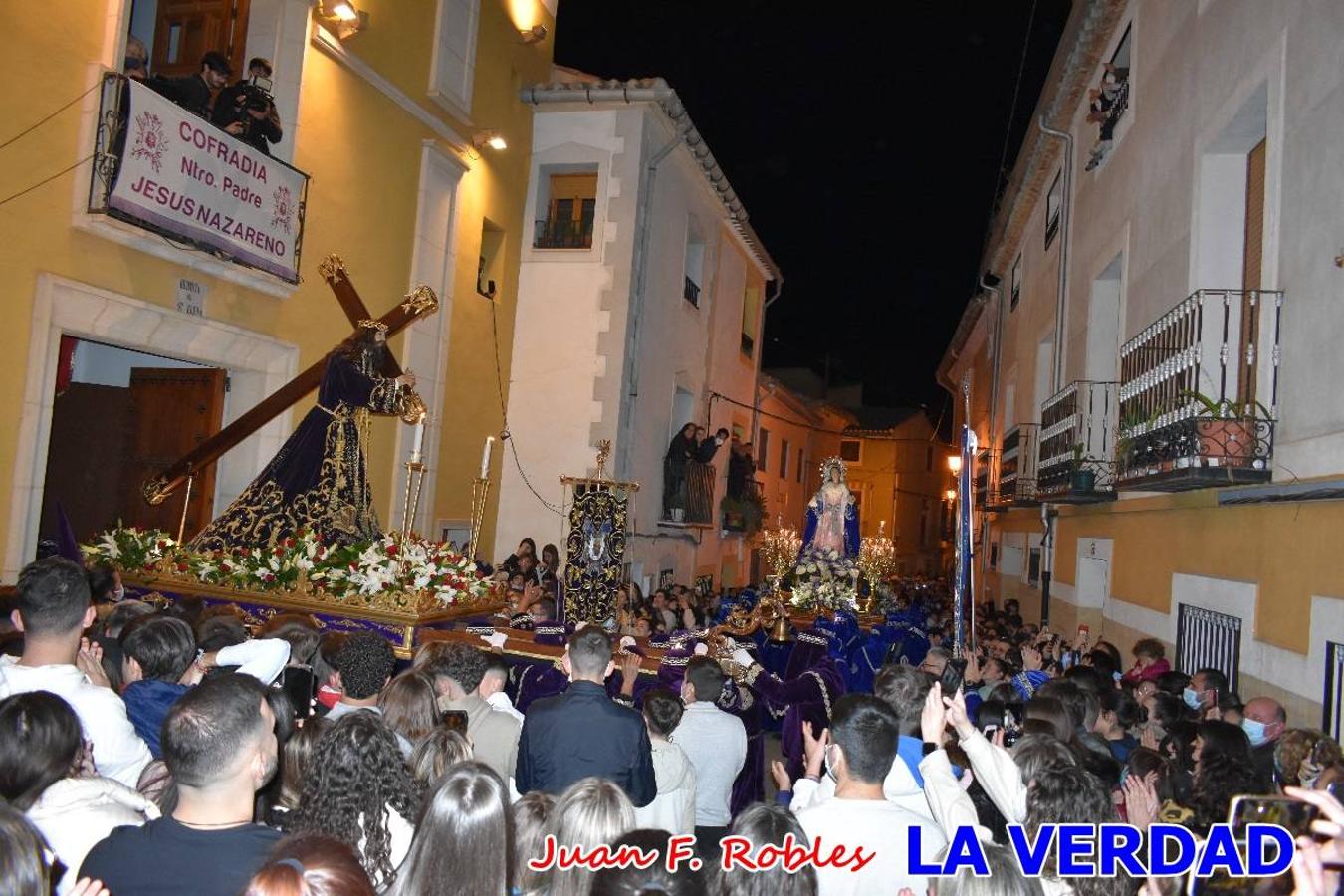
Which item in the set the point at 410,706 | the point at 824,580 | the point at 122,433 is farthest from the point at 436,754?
the point at 824,580

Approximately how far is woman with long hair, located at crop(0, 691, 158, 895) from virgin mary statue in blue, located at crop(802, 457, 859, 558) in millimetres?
11205

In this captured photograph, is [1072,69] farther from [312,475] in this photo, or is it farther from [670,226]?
[312,475]

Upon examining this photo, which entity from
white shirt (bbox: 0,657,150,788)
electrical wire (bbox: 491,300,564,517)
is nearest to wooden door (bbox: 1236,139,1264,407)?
white shirt (bbox: 0,657,150,788)

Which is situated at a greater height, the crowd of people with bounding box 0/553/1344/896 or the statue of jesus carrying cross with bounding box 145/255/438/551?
the statue of jesus carrying cross with bounding box 145/255/438/551

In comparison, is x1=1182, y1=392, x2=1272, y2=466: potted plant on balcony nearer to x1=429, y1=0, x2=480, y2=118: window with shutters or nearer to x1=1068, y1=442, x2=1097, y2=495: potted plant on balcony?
x1=1068, y1=442, x2=1097, y2=495: potted plant on balcony

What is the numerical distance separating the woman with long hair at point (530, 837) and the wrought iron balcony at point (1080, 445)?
9126 millimetres

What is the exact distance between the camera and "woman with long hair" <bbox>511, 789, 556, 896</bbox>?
9.93ft

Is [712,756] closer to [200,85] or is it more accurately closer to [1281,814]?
[1281,814]

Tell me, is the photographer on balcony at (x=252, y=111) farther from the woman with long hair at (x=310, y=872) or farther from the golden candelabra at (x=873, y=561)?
the woman with long hair at (x=310, y=872)

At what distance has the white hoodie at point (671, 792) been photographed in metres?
4.71

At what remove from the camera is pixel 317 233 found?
11.6 metres

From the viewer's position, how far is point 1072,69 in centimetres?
1500

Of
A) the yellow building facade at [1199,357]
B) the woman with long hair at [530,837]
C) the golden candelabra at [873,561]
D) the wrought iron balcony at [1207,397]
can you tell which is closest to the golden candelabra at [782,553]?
the golden candelabra at [873,561]

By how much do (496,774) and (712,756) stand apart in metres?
2.79
